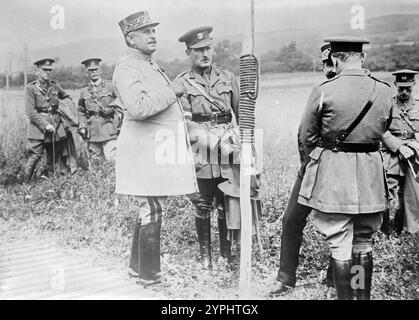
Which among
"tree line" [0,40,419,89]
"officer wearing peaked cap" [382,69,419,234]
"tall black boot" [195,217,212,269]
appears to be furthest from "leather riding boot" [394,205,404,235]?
"tall black boot" [195,217,212,269]

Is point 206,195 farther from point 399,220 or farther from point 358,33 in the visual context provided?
point 358,33

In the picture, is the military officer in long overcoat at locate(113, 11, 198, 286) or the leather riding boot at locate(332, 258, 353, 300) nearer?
the leather riding boot at locate(332, 258, 353, 300)

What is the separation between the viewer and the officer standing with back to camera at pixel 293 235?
3.72 m

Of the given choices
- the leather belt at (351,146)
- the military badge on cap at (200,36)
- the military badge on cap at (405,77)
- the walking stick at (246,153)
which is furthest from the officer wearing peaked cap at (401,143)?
the military badge on cap at (200,36)

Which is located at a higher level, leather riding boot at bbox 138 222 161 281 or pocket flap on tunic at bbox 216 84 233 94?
pocket flap on tunic at bbox 216 84 233 94

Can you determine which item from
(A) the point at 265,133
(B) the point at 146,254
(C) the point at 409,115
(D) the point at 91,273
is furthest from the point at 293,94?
(D) the point at 91,273

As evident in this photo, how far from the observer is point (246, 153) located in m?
3.71

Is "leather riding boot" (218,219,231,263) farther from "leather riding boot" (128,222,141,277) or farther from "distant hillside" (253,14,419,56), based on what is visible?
"distant hillside" (253,14,419,56)

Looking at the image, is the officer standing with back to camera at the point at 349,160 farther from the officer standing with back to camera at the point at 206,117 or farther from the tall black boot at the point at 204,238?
the tall black boot at the point at 204,238

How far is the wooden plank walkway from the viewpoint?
3.94 m

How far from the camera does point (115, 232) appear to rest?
14.7ft

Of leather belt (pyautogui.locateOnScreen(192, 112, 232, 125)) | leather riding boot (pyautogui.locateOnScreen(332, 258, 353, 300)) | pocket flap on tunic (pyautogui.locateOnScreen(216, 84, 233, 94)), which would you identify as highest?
pocket flap on tunic (pyautogui.locateOnScreen(216, 84, 233, 94))

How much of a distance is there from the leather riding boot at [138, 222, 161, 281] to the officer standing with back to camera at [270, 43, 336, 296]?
98cm

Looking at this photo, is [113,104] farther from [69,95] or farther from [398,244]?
[398,244]
